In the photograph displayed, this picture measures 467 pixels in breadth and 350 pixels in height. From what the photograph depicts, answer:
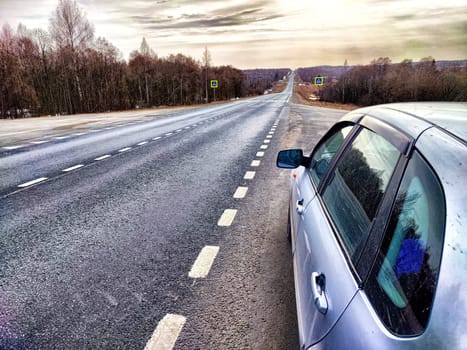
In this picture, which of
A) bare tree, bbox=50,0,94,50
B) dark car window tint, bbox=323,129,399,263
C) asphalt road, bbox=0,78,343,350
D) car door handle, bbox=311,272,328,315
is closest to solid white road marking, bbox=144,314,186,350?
asphalt road, bbox=0,78,343,350

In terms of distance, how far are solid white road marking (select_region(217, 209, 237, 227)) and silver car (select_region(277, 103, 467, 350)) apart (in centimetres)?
277

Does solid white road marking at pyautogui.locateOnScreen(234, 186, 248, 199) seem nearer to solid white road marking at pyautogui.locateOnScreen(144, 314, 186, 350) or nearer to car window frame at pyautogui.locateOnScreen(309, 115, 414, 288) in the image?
solid white road marking at pyautogui.locateOnScreen(144, 314, 186, 350)

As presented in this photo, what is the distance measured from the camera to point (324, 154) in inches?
121

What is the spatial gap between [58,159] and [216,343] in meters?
8.28

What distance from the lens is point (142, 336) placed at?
255 centimetres

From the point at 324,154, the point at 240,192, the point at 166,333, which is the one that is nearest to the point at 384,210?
the point at 324,154

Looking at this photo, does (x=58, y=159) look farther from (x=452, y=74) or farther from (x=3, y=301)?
(x=452, y=74)

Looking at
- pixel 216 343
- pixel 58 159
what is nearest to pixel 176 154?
pixel 58 159

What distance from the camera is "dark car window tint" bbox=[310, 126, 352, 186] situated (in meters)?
2.80

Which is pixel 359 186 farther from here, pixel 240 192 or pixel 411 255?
pixel 240 192

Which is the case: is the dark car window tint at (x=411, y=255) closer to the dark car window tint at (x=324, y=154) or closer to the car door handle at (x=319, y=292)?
the car door handle at (x=319, y=292)

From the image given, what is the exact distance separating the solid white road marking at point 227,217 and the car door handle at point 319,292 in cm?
315

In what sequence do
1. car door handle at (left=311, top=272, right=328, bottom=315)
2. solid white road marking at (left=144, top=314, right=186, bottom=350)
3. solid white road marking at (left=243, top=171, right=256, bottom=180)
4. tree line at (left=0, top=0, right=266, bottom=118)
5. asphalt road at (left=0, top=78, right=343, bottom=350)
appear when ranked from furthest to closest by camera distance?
tree line at (left=0, top=0, right=266, bottom=118)
solid white road marking at (left=243, top=171, right=256, bottom=180)
asphalt road at (left=0, top=78, right=343, bottom=350)
solid white road marking at (left=144, top=314, right=186, bottom=350)
car door handle at (left=311, top=272, right=328, bottom=315)

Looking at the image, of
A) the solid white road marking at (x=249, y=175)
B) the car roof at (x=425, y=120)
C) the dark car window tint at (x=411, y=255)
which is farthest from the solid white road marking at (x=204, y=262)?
the solid white road marking at (x=249, y=175)
